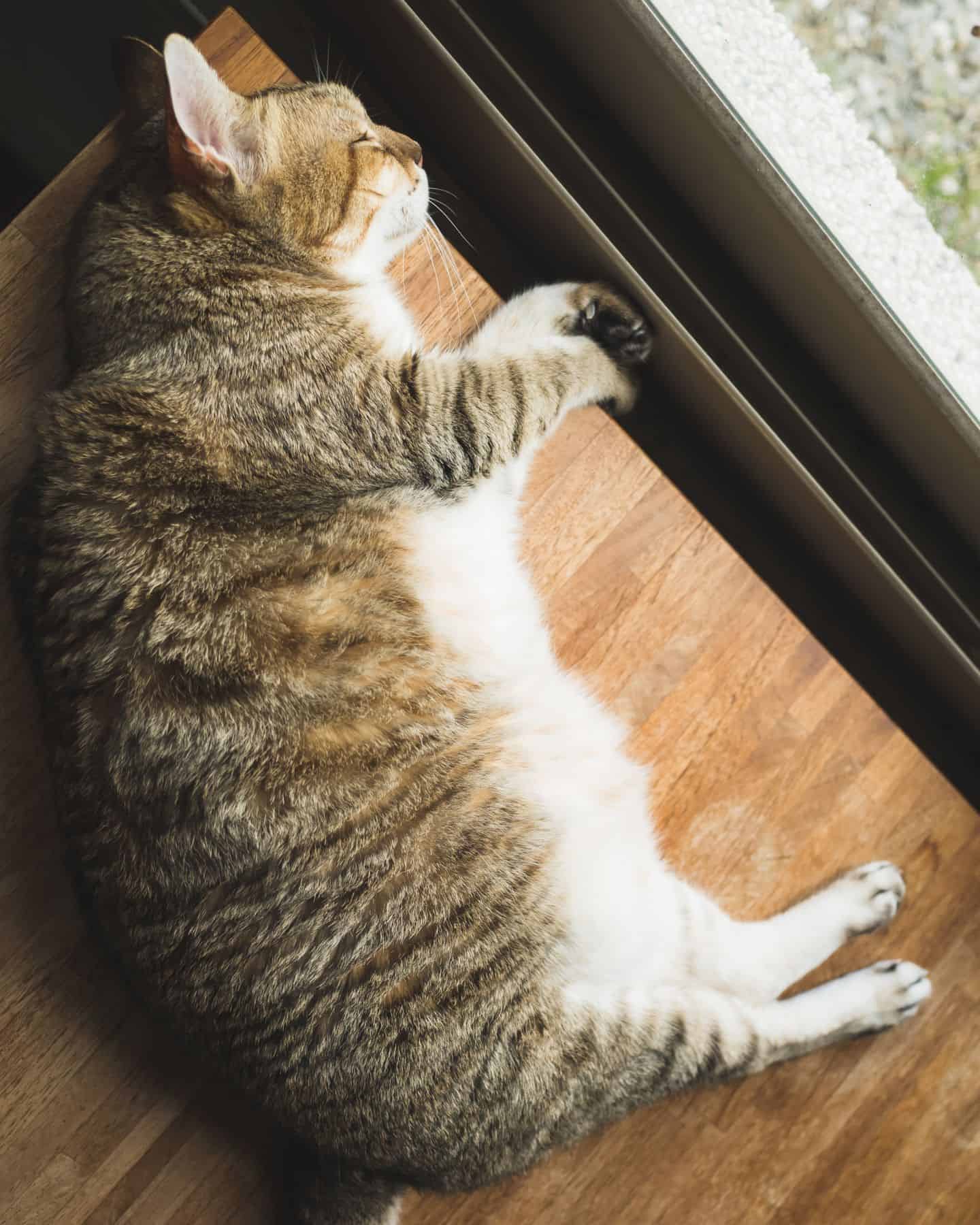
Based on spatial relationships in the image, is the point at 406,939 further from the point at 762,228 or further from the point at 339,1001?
the point at 762,228

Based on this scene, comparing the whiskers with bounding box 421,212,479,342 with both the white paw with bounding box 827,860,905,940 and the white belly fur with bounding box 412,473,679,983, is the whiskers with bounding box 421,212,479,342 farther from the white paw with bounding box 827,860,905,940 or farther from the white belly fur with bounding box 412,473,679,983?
the white paw with bounding box 827,860,905,940

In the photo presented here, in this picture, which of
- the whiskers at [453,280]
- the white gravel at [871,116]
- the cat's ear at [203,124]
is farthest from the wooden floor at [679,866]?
the white gravel at [871,116]

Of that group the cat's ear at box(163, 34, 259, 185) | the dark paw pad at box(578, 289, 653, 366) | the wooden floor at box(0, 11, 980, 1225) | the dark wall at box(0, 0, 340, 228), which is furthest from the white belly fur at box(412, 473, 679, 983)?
the dark wall at box(0, 0, 340, 228)

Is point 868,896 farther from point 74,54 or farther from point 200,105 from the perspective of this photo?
point 74,54

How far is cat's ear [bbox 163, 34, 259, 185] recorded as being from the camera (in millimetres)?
1041

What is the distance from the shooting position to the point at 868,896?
4.90 feet

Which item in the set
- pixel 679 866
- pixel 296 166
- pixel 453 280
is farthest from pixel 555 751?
pixel 296 166

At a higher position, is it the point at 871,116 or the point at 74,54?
the point at 74,54

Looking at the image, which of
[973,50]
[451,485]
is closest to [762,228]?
[973,50]

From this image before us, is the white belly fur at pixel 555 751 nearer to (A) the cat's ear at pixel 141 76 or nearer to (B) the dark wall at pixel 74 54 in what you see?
(A) the cat's ear at pixel 141 76

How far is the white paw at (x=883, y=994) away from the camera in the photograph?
57.6 inches

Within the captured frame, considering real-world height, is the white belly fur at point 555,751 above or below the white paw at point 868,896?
above

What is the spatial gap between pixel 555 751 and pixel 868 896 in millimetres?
627

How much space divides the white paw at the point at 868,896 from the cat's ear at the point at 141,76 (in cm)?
169
